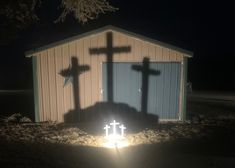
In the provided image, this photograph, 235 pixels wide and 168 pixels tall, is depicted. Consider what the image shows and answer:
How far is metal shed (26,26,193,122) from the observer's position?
Answer: 37.7 ft

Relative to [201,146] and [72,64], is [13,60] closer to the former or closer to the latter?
[72,64]

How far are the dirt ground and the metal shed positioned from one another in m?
0.77

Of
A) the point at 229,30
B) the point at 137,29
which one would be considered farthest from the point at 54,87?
the point at 229,30

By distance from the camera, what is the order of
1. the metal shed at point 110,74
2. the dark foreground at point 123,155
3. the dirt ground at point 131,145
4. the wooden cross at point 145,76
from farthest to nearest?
1. the wooden cross at point 145,76
2. the metal shed at point 110,74
3. the dirt ground at point 131,145
4. the dark foreground at point 123,155

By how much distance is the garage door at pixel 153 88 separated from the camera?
38.5 feet

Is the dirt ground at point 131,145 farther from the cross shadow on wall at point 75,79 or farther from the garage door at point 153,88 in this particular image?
the garage door at point 153,88

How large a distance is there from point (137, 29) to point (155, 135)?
125 ft

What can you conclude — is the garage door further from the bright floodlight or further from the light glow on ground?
the light glow on ground

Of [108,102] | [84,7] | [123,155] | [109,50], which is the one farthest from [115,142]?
[84,7]

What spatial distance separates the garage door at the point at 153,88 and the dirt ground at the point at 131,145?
0.73 metres

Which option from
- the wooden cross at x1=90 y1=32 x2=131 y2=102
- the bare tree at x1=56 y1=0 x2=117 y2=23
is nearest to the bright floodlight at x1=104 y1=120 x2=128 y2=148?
the wooden cross at x1=90 y1=32 x2=131 y2=102

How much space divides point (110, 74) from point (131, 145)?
146 inches

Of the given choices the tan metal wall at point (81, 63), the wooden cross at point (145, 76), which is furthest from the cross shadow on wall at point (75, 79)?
the wooden cross at point (145, 76)

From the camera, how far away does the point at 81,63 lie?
37.8 ft
